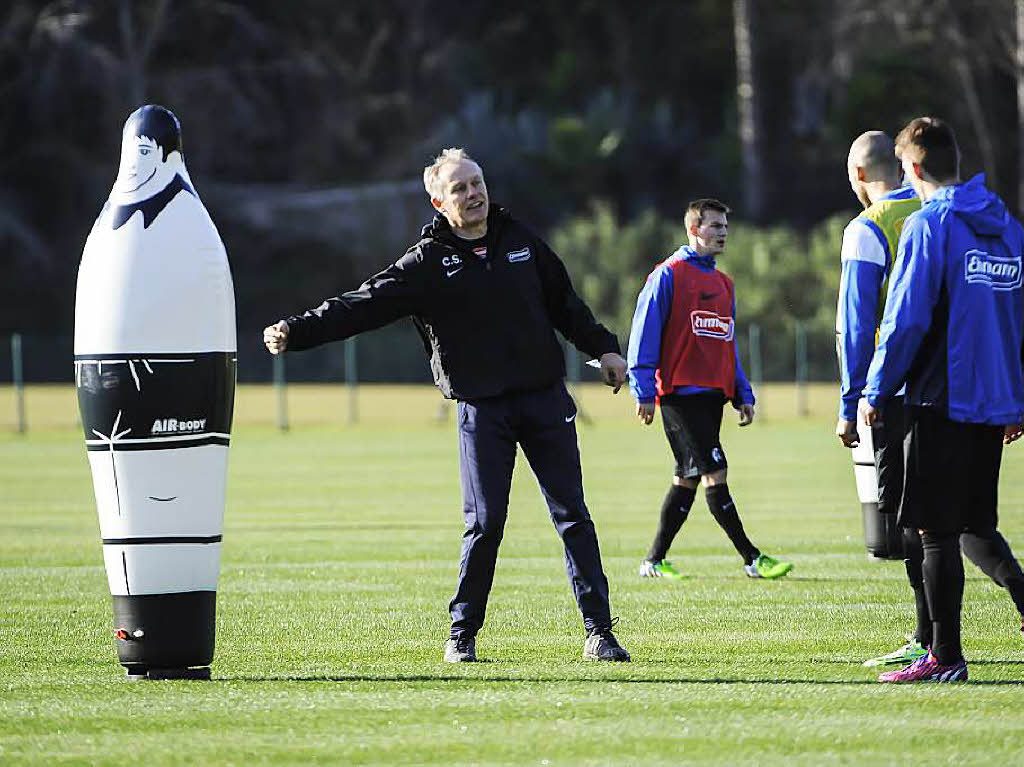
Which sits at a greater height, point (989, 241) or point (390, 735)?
point (989, 241)

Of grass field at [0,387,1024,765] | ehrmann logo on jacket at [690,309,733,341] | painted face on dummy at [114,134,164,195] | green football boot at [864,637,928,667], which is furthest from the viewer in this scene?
ehrmann logo on jacket at [690,309,733,341]

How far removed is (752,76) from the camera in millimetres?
50312

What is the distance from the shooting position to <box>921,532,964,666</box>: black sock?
7.64 m

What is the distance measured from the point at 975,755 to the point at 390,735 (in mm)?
1911

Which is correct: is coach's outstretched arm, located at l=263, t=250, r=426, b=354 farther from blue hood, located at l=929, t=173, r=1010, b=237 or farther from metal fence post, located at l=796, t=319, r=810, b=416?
metal fence post, located at l=796, t=319, r=810, b=416

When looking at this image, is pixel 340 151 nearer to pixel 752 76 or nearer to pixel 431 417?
pixel 752 76

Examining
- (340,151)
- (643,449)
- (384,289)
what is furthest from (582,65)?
(384,289)

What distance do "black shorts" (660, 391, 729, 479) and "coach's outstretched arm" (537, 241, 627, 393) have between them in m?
3.47

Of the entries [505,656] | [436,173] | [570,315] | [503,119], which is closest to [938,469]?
[570,315]

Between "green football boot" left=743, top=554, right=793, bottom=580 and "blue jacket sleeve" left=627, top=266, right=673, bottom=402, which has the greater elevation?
"blue jacket sleeve" left=627, top=266, right=673, bottom=402

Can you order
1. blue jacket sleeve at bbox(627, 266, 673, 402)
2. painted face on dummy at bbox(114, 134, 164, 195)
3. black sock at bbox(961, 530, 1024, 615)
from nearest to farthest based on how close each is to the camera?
painted face on dummy at bbox(114, 134, 164, 195)
black sock at bbox(961, 530, 1024, 615)
blue jacket sleeve at bbox(627, 266, 673, 402)

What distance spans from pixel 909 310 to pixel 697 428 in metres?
→ 4.70

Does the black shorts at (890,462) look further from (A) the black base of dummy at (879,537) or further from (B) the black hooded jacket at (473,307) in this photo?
(A) the black base of dummy at (879,537)

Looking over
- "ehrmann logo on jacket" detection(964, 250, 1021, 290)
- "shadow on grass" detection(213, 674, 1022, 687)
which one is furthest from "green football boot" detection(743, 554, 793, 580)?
"ehrmann logo on jacket" detection(964, 250, 1021, 290)
